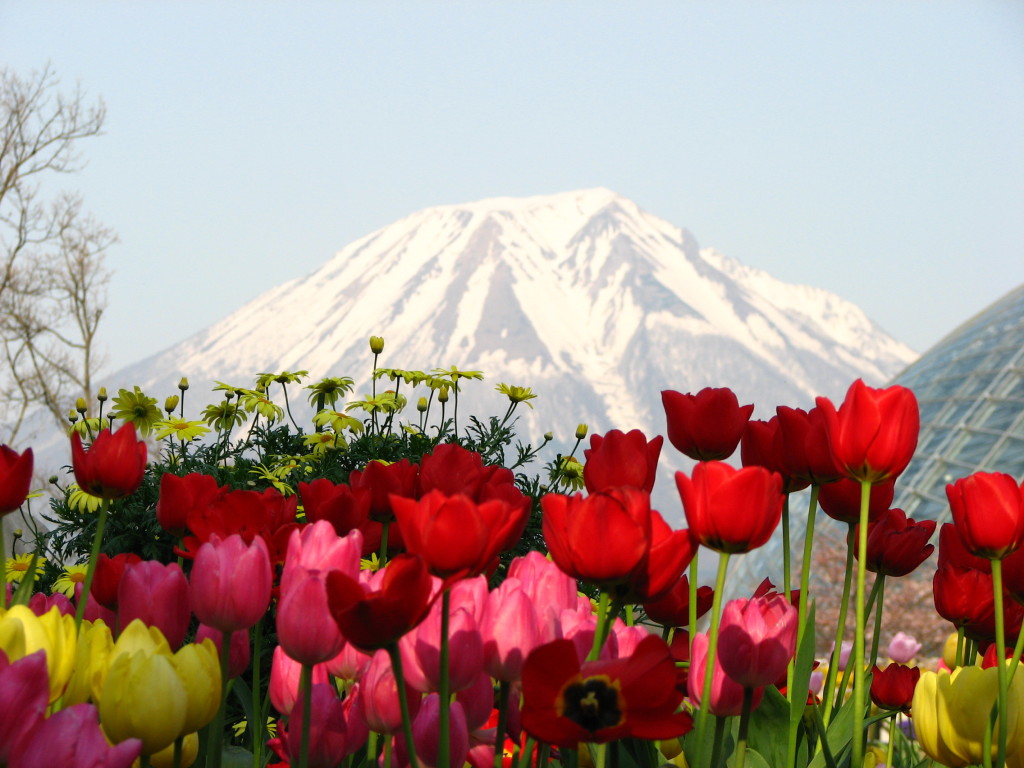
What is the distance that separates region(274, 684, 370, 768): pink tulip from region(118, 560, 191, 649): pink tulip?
181 millimetres

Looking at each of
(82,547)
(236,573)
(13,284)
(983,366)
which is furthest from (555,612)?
(13,284)

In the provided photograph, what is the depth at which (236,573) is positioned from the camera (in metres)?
1.06

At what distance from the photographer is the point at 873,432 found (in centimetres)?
120

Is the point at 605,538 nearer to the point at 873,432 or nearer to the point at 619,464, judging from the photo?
the point at 619,464

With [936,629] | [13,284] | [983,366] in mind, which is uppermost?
[13,284]

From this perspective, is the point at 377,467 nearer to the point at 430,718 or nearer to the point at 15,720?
the point at 430,718

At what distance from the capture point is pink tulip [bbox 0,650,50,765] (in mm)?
827

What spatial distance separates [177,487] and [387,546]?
1.12ft

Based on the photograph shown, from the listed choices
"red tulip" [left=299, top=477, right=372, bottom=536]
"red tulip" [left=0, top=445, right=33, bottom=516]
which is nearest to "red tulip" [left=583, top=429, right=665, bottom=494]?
"red tulip" [left=299, top=477, right=372, bottom=536]

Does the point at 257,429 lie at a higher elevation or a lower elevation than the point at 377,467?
lower

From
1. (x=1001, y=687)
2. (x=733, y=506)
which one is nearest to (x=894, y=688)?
(x=1001, y=687)

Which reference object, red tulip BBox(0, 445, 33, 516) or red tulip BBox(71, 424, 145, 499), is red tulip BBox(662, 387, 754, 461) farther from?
red tulip BBox(0, 445, 33, 516)

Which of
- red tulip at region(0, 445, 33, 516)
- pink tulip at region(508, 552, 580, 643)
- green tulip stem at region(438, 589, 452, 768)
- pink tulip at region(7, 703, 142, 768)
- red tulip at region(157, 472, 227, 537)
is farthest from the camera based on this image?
red tulip at region(157, 472, 227, 537)

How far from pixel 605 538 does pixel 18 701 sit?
1.72 feet
